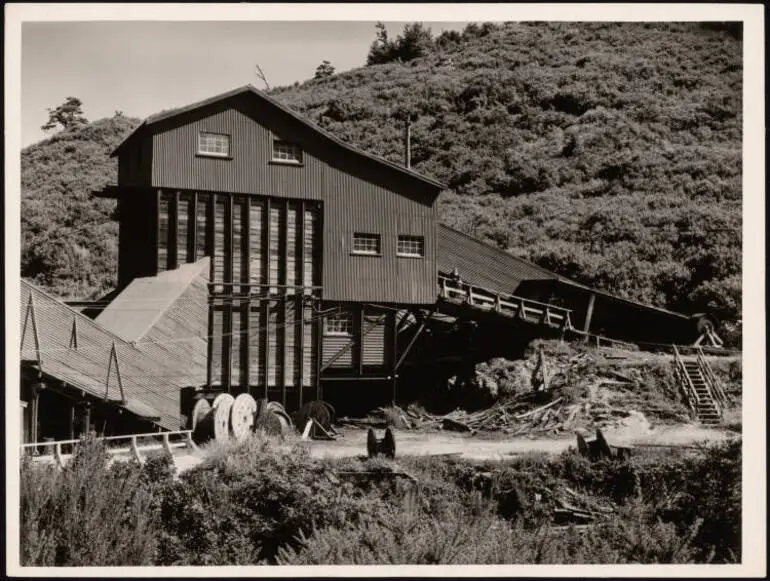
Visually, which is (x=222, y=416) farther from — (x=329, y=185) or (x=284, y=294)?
(x=329, y=185)

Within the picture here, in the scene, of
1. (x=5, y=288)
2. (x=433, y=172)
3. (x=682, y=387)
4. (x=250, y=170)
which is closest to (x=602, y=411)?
(x=682, y=387)

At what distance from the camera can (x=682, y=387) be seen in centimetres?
2616

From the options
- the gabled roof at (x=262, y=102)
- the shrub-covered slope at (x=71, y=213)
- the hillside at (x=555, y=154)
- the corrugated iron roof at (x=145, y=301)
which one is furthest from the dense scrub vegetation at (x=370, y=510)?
the shrub-covered slope at (x=71, y=213)

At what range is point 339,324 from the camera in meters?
28.3

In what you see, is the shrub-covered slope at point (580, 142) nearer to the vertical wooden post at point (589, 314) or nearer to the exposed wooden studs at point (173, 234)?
the vertical wooden post at point (589, 314)

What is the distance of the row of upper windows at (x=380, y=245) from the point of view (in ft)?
91.8

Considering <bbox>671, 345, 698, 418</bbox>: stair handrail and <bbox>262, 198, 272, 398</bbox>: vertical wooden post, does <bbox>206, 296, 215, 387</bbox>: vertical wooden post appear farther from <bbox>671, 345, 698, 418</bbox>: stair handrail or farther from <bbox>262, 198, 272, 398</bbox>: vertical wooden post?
<bbox>671, 345, 698, 418</bbox>: stair handrail

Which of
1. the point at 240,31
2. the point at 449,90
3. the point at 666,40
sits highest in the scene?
the point at 449,90

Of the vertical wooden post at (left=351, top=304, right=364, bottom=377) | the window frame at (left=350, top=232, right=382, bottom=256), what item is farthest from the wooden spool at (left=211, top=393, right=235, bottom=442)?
the window frame at (left=350, top=232, right=382, bottom=256)

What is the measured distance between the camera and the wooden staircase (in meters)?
24.7

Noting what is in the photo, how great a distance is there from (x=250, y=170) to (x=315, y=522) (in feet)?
32.4

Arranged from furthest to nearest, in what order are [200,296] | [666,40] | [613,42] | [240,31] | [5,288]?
[613,42] → [666,40] → [200,296] → [240,31] → [5,288]

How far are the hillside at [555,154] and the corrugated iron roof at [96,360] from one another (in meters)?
11.6

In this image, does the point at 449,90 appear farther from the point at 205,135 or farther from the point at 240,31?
the point at 240,31
